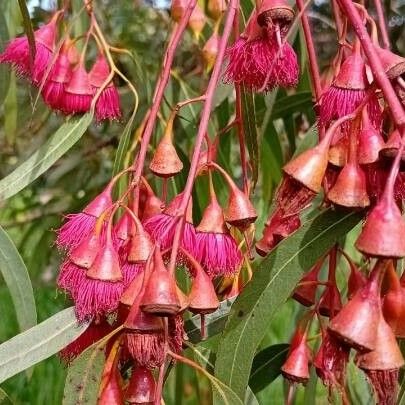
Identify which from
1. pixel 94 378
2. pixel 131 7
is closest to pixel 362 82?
pixel 94 378

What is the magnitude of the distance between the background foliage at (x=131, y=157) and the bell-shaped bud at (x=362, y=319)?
16 centimetres

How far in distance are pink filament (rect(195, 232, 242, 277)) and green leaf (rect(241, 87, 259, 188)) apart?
0.27 m

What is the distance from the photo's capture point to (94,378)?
30.0 inches

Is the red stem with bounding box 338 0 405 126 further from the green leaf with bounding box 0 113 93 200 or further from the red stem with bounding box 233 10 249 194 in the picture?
the green leaf with bounding box 0 113 93 200

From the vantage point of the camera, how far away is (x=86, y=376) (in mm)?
763

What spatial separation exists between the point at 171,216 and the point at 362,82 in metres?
0.20

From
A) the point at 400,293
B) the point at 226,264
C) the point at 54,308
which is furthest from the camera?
the point at 54,308

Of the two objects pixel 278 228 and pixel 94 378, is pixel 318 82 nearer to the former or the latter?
pixel 278 228

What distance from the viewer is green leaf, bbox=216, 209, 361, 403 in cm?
83

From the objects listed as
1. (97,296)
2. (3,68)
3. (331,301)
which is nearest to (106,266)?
(97,296)

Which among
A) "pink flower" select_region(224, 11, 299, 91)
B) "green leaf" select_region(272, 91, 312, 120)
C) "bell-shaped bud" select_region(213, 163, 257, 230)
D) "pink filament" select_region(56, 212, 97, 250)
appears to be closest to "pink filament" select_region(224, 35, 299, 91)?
"pink flower" select_region(224, 11, 299, 91)

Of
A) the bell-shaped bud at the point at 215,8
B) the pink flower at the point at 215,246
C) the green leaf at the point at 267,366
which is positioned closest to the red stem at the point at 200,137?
the pink flower at the point at 215,246

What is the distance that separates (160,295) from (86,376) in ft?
0.46

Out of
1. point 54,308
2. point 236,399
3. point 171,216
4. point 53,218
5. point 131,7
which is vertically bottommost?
point 54,308
